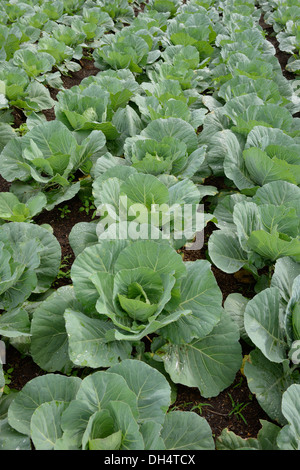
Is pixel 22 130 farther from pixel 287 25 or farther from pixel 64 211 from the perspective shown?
pixel 287 25

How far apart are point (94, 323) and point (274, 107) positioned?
2.38m

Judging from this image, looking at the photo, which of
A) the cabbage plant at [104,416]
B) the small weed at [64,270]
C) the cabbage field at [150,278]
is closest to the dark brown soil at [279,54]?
the cabbage field at [150,278]

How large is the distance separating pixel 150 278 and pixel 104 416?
666 millimetres

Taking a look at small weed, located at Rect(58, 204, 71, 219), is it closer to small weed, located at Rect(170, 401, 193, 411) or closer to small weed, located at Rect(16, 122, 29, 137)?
small weed, located at Rect(16, 122, 29, 137)

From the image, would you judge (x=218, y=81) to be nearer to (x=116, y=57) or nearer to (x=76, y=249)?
(x=116, y=57)

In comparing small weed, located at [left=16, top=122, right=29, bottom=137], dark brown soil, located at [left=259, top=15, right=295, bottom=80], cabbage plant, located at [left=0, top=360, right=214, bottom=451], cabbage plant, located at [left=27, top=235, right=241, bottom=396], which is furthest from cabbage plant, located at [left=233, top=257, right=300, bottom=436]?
dark brown soil, located at [left=259, top=15, right=295, bottom=80]

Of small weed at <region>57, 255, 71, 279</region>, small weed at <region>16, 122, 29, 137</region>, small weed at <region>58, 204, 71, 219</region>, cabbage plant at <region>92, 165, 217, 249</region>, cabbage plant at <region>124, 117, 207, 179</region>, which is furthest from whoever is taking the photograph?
small weed at <region>16, 122, 29, 137</region>

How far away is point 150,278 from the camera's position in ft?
6.35

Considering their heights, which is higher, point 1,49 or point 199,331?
point 1,49

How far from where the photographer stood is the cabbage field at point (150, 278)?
1.65 meters

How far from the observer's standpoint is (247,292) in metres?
2.59

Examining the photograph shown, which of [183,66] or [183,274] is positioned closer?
[183,274]

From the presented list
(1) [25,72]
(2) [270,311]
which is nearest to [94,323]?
(2) [270,311]

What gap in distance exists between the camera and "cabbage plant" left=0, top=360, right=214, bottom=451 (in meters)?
1.48
